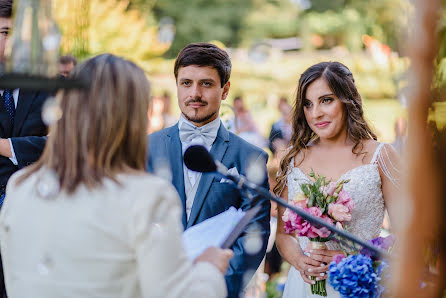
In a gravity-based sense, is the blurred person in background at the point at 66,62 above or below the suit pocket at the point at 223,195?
above

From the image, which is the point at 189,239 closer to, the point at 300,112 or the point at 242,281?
the point at 242,281

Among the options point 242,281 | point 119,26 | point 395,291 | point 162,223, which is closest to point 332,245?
point 242,281

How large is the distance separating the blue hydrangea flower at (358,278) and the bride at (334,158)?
0.69 m

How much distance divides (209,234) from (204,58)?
1429 mm

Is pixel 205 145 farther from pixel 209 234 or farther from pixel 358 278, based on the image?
pixel 358 278

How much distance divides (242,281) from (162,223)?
1.28 m

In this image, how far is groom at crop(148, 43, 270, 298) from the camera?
2.99 meters

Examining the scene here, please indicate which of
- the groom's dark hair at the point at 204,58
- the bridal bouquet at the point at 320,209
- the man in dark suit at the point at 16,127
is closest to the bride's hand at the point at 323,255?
the bridal bouquet at the point at 320,209

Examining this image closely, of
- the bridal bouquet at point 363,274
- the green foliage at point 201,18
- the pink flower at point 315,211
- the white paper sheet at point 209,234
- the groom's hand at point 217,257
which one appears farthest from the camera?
the green foliage at point 201,18

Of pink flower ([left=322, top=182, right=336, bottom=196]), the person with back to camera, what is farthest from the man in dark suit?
pink flower ([left=322, top=182, right=336, bottom=196])

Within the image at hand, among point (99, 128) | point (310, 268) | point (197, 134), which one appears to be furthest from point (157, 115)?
point (99, 128)

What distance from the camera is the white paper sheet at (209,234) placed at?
206cm

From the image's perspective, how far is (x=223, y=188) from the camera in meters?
3.04

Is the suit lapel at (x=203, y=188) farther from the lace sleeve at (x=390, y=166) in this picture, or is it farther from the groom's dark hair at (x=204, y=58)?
the lace sleeve at (x=390, y=166)
